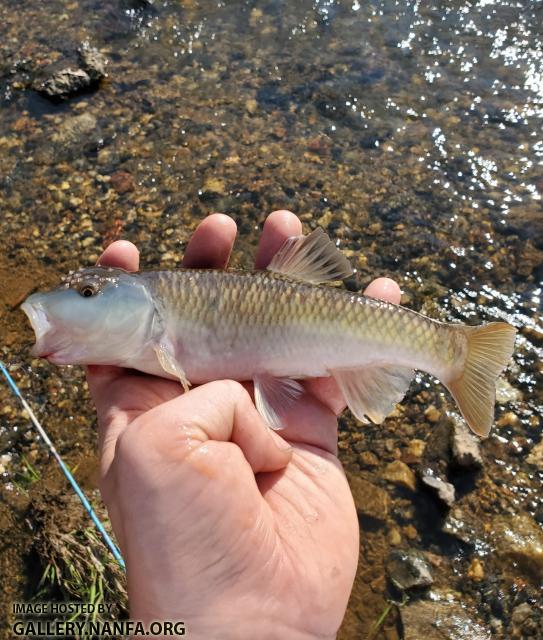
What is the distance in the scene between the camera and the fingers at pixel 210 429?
2990 millimetres

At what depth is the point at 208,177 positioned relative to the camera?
7.76 metres

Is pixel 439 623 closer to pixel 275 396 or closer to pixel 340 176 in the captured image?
pixel 275 396

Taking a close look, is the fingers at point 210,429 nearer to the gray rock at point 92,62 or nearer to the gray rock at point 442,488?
the gray rock at point 442,488

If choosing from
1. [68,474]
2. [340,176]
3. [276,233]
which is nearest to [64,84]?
[340,176]

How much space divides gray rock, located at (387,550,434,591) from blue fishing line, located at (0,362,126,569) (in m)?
2.01

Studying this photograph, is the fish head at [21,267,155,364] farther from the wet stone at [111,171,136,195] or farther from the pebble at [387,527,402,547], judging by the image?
the wet stone at [111,171,136,195]

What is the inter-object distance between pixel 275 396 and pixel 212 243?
52.8 inches

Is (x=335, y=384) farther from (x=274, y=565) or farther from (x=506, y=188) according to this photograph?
(x=506, y=188)

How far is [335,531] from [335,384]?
1131 mm

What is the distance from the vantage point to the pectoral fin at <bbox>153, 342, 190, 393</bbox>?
389 centimetres

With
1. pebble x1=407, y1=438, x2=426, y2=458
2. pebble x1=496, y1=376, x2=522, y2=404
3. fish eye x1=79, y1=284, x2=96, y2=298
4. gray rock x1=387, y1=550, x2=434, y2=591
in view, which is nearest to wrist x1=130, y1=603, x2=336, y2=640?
gray rock x1=387, y1=550, x2=434, y2=591

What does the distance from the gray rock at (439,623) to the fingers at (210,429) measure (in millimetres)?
1813

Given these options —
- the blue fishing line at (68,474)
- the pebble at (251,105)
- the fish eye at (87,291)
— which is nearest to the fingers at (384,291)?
the fish eye at (87,291)

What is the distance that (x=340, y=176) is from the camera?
7762 mm
